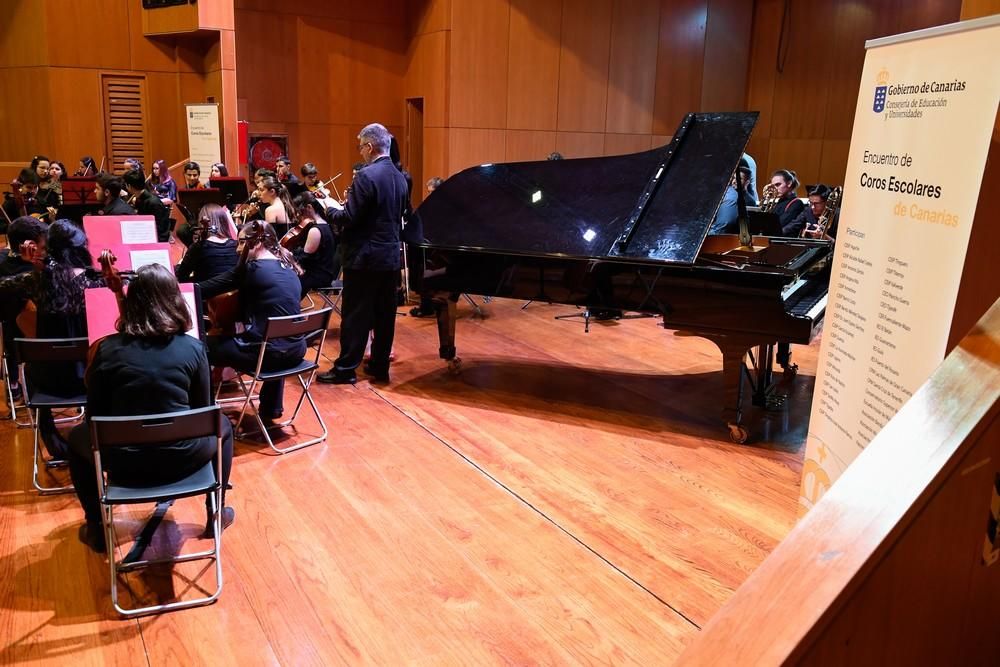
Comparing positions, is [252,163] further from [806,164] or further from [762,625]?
[762,625]

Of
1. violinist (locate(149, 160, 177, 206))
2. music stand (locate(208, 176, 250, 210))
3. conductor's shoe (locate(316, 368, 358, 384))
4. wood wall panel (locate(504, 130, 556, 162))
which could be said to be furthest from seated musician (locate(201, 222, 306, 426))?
wood wall panel (locate(504, 130, 556, 162))

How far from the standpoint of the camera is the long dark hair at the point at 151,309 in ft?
10.1

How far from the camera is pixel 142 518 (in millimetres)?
3799

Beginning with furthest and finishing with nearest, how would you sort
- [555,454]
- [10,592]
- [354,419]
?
[354,419] → [555,454] → [10,592]

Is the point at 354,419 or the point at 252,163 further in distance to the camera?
the point at 252,163

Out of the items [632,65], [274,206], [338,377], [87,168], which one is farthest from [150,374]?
[632,65]

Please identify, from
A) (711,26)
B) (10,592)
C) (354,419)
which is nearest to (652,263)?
(354,419)

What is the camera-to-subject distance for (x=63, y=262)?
4051 millimetres

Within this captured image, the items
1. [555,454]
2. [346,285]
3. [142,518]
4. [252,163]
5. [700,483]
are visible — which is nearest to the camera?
[142,518]

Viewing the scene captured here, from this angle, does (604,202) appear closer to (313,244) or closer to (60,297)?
(313,244)

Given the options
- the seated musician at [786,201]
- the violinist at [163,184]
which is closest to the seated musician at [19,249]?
the violinist at [163,184]

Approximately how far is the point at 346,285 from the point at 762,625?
4.73 metres

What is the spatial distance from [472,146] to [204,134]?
3.63 m

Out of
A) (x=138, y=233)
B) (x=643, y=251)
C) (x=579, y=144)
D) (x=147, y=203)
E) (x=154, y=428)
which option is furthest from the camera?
(x=579, y=144)
